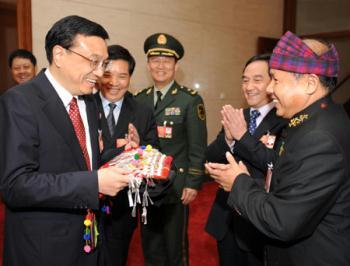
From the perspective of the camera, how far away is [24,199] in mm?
1260

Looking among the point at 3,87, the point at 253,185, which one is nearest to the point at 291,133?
the point at 253,185

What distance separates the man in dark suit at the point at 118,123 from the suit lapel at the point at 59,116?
68cm

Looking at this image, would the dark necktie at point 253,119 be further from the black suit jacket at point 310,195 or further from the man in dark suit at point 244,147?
the black suit jacket at point 310,195

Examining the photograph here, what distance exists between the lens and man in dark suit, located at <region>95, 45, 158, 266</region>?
7.04 ft

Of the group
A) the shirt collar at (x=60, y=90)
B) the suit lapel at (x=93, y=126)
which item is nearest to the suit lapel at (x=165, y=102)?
the suit lapel at (x=93, y=126)

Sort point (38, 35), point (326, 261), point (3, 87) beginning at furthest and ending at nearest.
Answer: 1. point (3, 87)
2. point (38, 35)
3. point (326, 261)

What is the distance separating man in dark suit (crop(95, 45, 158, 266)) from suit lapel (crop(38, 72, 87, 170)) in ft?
2.22

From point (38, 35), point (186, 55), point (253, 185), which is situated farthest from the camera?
point (186, 55)

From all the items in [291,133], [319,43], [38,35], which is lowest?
[291,133]

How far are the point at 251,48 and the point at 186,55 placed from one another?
1.54 m

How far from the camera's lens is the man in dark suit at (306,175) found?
1175 millimetres

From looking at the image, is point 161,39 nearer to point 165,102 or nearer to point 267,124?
point 165,102

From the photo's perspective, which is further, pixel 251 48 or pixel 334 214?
pixel 251 48

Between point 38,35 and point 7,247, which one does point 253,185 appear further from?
point 38,35
